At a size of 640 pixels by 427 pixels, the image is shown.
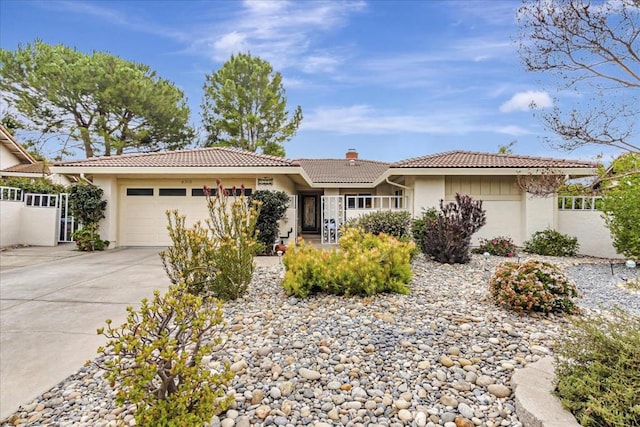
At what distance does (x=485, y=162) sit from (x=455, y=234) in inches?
221

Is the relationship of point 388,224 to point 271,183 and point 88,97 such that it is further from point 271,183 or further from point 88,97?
point 88,97

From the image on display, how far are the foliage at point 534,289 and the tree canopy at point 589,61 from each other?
5.65m

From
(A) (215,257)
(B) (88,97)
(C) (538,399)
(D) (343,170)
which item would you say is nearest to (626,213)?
(C) (538,399)

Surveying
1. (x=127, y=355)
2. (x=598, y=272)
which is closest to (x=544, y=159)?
(x=598, y=272)

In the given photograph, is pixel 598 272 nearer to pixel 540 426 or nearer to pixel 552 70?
pixel 552 70

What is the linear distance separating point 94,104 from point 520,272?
26549mm

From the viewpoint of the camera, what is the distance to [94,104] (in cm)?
2327

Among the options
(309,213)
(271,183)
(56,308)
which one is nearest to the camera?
(56,308)

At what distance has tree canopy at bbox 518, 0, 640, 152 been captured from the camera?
8.24 metres

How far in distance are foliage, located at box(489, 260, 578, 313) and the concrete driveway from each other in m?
5.29

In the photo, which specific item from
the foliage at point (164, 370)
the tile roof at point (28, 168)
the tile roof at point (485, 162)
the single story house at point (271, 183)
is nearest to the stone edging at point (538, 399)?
the foliage at point (164, 370)

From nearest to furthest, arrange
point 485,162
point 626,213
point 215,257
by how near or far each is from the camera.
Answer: point 215,257, point 626,213, point 485,162

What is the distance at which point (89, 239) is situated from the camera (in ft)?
41.1

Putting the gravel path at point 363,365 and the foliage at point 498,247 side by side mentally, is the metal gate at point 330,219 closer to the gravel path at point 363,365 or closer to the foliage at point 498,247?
the foliage at point 498,247
